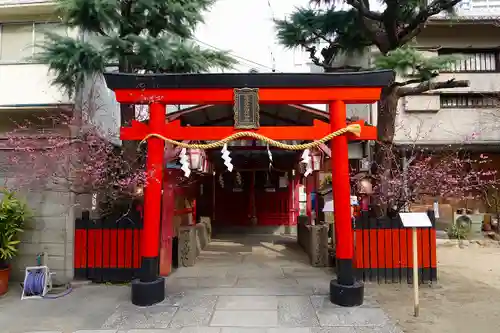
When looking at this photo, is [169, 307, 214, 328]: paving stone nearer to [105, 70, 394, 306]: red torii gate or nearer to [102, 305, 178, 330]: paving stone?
[102, 305, 178, 330]: paving stone

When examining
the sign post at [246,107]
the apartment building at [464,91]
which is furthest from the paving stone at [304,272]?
the apartment building at [464,91]

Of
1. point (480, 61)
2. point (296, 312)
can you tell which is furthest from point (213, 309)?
point (480, 61)

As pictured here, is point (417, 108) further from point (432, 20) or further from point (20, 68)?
point (20, 68)

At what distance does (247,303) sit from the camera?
647 cm

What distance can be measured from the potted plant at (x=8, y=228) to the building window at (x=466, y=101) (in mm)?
15128

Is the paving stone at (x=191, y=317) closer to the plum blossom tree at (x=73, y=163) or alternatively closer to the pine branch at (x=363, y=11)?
the plum blossom tree at (x=73, y=163)

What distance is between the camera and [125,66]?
8234 millimetres

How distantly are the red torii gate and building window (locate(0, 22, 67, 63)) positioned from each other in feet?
15.4

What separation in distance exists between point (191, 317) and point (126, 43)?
223 inches

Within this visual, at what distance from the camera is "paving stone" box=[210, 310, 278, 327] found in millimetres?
5531

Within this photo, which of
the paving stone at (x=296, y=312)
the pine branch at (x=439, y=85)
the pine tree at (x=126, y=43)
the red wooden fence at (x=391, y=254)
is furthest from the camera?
the pine branch at (x=439, y=85)

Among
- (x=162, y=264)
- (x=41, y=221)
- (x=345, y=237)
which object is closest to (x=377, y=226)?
(x=345, y=237)

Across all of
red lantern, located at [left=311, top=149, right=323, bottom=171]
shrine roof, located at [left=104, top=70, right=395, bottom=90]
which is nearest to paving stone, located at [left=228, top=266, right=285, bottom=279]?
red lantern, located at [left=311, top=149, right=323, bottom=171]

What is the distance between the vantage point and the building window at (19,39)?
9.52 metres
